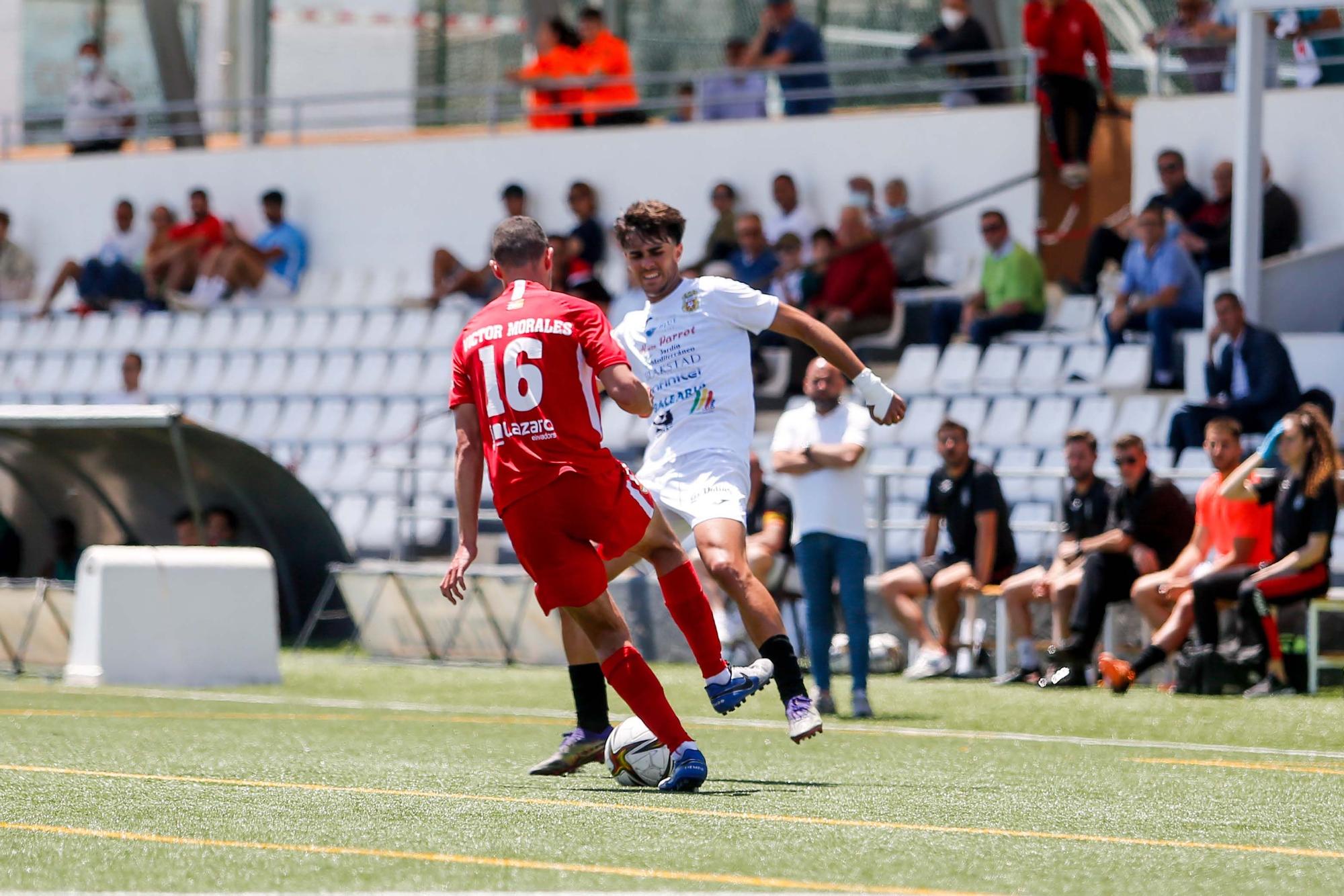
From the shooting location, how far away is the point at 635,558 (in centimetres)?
711

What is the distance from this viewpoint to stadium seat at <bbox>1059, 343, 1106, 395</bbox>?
15539 mm

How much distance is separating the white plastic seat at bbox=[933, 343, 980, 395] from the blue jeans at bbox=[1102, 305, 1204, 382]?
1403 millimetres

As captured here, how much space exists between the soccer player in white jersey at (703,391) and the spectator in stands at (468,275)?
1207 cm

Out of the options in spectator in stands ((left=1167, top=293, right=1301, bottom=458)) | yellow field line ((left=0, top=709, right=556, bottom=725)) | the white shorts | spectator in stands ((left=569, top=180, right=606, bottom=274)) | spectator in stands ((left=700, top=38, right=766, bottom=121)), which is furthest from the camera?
spectator in stands ((left=700, top=38, right=766, bottom=121))

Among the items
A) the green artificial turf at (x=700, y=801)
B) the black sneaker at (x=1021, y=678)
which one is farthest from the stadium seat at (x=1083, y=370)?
the green artificial turf at (x=700, y=801)

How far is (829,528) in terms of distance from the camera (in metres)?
10.4

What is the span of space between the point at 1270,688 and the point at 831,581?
8.24 feet

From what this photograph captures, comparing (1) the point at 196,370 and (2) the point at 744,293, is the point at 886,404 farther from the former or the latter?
(1) the point at 196,370

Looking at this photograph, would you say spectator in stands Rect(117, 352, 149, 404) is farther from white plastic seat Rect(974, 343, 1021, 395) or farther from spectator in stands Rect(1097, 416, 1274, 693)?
spectator in stands Rect(1097, 416, 1274, 693)

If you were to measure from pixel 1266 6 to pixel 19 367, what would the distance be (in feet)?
44.8

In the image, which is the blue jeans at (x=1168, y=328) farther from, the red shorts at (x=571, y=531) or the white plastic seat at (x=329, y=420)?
the red shorts at (x=571, y=531)

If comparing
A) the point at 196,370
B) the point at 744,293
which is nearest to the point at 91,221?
the point at 196,370

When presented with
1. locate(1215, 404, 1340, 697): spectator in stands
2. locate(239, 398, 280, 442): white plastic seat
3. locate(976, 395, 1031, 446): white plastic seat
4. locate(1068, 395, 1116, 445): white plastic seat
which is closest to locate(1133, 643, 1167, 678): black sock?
locate(1215, 404, 1340, 697): spectator in stands

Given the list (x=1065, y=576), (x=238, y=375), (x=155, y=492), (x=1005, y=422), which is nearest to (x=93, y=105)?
(x=238, y=375)
